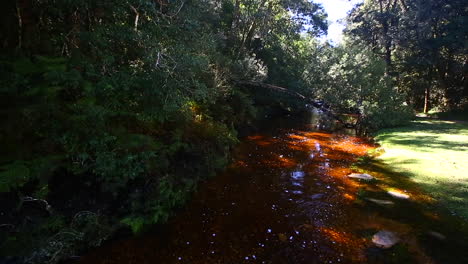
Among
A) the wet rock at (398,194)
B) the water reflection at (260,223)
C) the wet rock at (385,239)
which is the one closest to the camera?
the water reflection at (260,223)

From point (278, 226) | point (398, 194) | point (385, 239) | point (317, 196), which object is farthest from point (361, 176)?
point (278, 226)

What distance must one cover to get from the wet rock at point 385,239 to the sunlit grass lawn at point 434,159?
261 centimetres

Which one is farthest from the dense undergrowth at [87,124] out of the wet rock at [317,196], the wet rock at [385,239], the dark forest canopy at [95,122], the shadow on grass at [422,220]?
the shadow on grass at [422,220]

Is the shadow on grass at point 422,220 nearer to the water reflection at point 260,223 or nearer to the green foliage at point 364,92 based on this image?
the water reflection at point 260,223

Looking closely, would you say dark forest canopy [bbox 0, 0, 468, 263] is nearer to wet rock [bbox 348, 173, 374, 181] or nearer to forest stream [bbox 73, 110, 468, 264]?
forest stream [bbox 73, 110, 468, 264]

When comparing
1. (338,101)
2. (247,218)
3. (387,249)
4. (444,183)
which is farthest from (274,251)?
(338,101)

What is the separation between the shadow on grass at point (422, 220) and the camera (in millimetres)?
5871

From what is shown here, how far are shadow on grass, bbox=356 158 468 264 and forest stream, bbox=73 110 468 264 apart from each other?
0.13 ft

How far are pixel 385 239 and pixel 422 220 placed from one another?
1.71 meters

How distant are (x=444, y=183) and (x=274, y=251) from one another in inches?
291

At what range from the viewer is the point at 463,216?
751 centimetres

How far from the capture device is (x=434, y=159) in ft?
41.3

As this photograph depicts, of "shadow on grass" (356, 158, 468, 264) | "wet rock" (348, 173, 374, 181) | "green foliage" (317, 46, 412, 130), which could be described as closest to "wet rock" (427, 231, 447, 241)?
"shadow on grass" (356, 158, 468, 264)

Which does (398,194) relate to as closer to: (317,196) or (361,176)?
(361,176)
